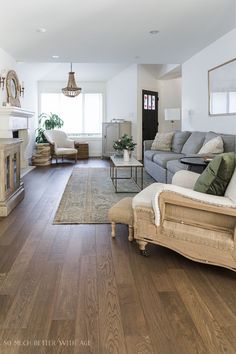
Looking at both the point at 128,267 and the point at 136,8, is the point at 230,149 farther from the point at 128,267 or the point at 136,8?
the point at 128,267

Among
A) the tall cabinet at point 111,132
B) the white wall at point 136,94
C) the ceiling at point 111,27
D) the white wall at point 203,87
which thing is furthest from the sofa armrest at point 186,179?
the tall cabinet at point 111,132

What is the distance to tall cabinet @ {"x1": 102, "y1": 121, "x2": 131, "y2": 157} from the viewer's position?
34.4 feet

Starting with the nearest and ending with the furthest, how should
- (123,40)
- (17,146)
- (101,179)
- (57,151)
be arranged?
(17,146) < (123,40) < (101,179) < (57,151)

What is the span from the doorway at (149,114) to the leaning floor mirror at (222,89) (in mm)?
4232

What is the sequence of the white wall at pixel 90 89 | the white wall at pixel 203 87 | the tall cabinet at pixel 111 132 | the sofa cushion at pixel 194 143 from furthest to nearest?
the white wall at pixel 90 89 < the tall cabinet at pixel 111 132 < the sofa cushion at pixel 194 143 < the white wall at pixel 203 87

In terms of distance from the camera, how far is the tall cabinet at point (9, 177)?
163 inches

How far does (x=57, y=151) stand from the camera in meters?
9.62

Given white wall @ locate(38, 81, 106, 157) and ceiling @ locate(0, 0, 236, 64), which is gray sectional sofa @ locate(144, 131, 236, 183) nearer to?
ceiling @ locate(0, 0, 236, 64)

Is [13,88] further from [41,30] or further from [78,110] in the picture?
[78,110]

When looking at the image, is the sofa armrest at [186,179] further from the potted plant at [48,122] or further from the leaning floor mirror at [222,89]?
the potted plant at [48,122]

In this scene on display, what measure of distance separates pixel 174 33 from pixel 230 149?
6.28ft

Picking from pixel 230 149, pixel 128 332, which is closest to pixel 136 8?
pixel 230 149

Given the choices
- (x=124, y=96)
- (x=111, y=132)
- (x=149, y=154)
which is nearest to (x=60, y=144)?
(x=111, y=132)

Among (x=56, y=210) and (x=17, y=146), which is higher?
(x=17, y=146)
